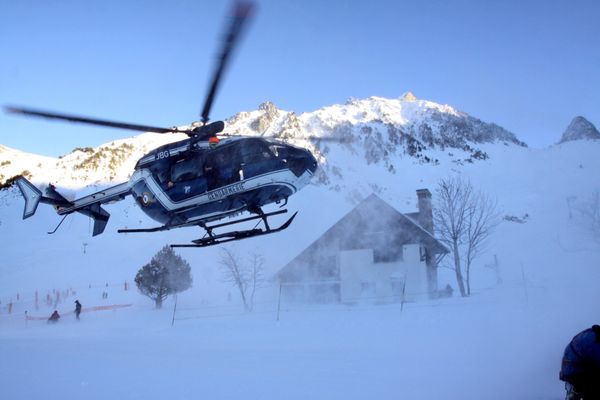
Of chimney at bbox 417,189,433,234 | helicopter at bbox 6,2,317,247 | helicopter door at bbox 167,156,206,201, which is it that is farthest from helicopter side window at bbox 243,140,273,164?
chimney at bbox 417,189,433,234

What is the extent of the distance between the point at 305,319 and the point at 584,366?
1391 centimetres

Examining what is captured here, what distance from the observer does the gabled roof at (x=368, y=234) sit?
88.3 ft

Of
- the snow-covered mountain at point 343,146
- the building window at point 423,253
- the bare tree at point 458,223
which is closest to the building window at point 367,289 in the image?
the building window at point 423,253

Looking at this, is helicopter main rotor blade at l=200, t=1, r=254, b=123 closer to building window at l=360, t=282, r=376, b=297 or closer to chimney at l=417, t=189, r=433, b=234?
building window at l=360, t=282, r=376, b=297

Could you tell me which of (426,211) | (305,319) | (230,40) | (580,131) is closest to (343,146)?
(426,211)

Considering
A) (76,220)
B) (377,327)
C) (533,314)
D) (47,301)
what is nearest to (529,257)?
(533,314)

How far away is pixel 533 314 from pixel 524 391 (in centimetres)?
839

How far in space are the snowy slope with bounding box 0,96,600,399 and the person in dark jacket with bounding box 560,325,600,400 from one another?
2631mm

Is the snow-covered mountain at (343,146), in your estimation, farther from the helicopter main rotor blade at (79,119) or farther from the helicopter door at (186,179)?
the helicopter main rotor blade at (79,119)

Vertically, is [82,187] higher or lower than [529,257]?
higher

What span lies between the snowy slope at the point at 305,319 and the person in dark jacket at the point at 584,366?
104 inches

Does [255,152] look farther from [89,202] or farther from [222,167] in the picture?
[89,202]

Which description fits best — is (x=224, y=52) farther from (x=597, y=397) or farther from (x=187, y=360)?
(x=187, y=360)

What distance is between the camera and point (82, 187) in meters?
58.3
